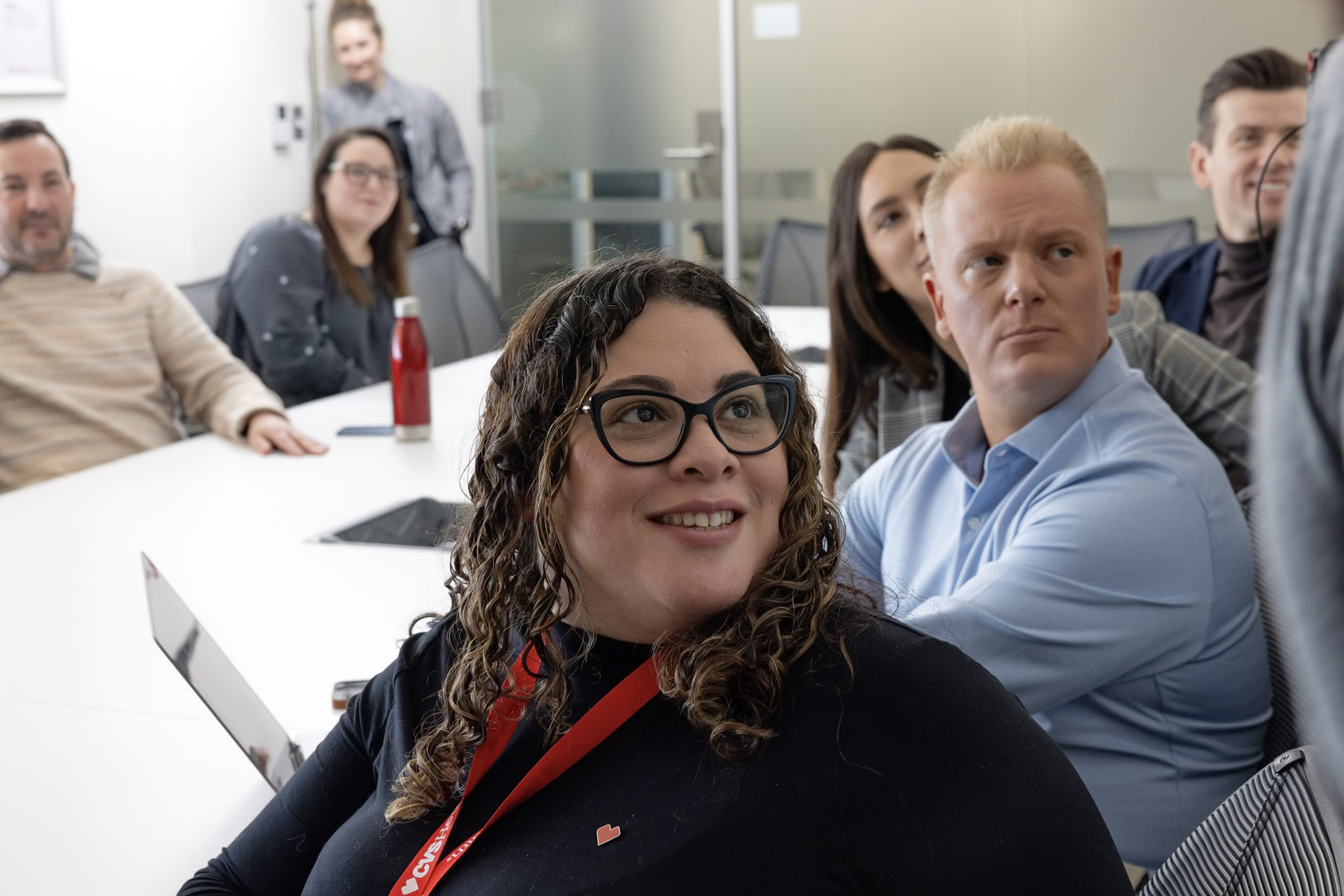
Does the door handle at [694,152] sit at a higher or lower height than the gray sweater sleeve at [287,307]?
higher

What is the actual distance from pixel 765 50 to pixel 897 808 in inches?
237

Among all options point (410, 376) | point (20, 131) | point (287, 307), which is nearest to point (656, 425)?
point (410, 376)

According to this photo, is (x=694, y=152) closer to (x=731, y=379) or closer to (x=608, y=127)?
(x=608, y=127)

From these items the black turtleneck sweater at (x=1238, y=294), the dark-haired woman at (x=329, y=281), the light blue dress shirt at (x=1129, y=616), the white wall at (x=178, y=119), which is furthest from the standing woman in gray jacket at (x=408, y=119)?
the light blue dress shirt at (x=1129, y=616)

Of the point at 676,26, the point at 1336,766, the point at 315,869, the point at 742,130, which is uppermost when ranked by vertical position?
the point at 676,26

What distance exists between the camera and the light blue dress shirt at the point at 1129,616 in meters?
1.21

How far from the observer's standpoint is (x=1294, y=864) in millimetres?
842

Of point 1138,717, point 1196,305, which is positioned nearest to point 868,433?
point 1196,305

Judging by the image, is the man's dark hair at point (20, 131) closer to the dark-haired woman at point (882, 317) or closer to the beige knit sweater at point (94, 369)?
the beige knit sweater at point (94, 369)

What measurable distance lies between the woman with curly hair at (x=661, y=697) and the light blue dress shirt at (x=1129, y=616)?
0.76 ft

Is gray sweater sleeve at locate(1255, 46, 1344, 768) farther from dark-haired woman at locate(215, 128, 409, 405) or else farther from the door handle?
the door handle

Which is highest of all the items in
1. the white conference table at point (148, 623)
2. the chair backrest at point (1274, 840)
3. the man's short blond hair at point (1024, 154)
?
the man's short blond hair at point (1024, 154)

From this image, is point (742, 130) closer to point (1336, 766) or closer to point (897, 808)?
point (897, 808)

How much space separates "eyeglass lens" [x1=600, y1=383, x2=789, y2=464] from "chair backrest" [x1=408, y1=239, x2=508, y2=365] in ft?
10.8
